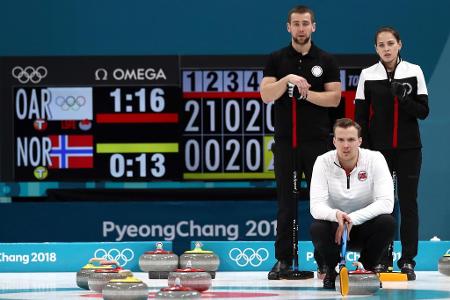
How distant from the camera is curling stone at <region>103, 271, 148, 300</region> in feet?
19.2

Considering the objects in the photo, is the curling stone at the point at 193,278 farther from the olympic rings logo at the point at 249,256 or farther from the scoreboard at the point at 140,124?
the scoreboard at the point at 140,124

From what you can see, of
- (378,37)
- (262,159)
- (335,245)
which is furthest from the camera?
(262,159)

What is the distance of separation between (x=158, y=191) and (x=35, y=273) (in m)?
1.92

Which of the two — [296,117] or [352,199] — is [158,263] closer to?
[296,117]

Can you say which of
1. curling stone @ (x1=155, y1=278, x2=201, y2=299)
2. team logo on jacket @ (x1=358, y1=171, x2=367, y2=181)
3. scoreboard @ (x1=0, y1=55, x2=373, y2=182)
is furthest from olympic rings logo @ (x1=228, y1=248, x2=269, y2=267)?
curling stone @ (x1=155, y1=278, x2=201, y2=299)

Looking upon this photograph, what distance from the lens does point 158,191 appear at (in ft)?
34.1

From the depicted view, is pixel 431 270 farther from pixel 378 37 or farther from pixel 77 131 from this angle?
pixel 77 131

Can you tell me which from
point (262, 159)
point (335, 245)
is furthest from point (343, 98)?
point (335, 245)

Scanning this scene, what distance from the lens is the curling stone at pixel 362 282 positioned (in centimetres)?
630

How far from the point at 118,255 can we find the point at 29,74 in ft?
7.69

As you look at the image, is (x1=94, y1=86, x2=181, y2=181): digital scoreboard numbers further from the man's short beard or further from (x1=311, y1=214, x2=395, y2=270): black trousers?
(x1=311, y1=214, x2=395, y2=270): black trousers

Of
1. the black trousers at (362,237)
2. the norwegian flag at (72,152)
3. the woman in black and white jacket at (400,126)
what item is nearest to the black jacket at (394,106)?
the woman in black and white jacket at (400,126)

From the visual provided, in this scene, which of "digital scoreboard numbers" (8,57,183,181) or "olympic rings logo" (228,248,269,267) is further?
"digital scoreboard numbers" (8,57,183,181)

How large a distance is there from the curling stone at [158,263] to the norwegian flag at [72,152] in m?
2.41
